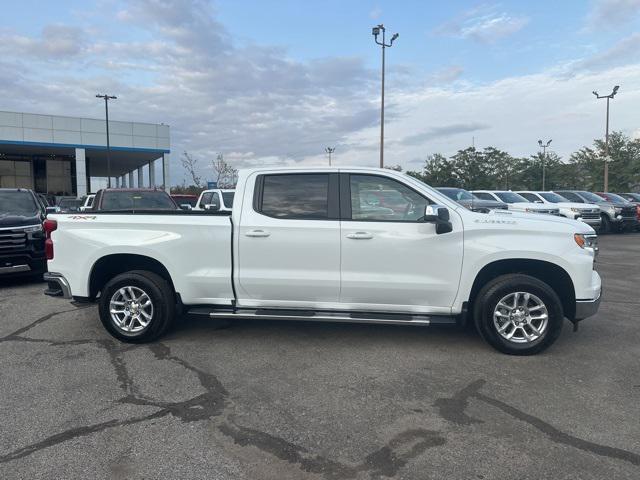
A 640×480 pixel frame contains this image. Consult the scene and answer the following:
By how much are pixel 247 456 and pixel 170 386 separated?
53.5 inches

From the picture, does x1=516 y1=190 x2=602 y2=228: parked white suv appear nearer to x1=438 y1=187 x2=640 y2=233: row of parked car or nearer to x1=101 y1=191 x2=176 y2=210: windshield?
x1=438 y1=187 x2=640 y2=233: row of parked car

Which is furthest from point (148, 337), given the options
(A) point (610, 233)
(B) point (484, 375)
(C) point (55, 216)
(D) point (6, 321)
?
(A) point (610, 233)

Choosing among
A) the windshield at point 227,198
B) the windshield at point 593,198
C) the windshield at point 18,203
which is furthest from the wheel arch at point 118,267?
the windshield at point 593,198

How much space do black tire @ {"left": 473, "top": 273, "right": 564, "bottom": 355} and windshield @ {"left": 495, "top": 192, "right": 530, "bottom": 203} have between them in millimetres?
15048

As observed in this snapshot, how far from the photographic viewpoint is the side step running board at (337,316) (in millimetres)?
4844

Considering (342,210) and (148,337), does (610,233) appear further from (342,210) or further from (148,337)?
(148,337)

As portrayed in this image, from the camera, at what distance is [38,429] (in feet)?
11.2

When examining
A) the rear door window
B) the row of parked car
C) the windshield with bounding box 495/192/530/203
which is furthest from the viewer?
the windshield with bounding box 495/192/530/203

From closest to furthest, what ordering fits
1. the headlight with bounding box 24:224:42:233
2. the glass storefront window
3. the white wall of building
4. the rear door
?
the rear door, the headlight with bounding box 24:224:42:233, the white wall of building, the glass storefront window

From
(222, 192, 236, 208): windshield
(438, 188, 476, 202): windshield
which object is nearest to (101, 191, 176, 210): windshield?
(222, 192, 236, 208): windshield

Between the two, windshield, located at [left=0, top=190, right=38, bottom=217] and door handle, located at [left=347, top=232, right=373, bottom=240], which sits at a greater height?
windshield, located at [left=0, top=190, right=38, bottom=217]

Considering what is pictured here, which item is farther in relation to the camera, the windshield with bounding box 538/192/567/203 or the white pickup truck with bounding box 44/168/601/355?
the windshield with bounding box 538/192/567/203

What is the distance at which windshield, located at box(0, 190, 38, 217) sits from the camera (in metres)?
9.45

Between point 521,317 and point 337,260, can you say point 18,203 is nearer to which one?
point 337,260
